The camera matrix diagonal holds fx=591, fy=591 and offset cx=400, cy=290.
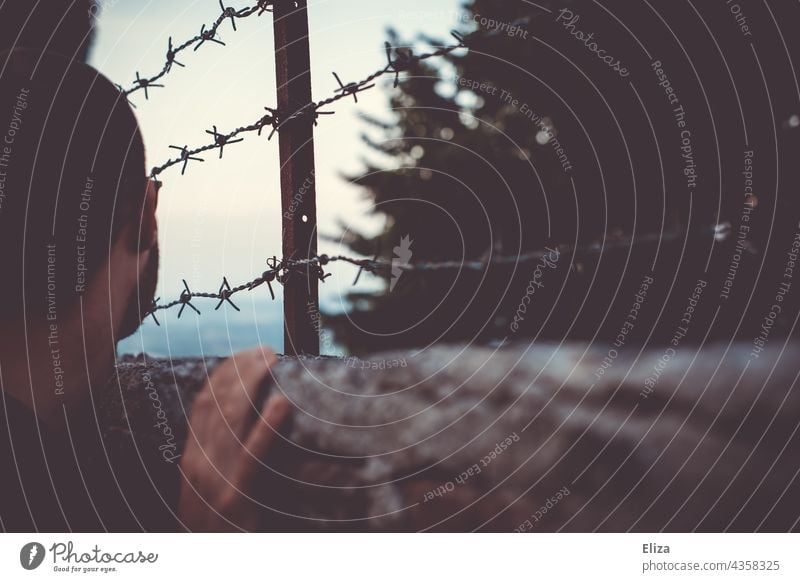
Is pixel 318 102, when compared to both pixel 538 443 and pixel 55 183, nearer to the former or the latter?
pixel 55 183

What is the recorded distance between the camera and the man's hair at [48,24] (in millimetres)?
974

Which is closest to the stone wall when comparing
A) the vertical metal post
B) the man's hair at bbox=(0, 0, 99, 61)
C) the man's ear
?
the vertical metal post

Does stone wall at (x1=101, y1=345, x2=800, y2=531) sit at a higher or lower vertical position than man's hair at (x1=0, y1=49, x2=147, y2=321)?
lower

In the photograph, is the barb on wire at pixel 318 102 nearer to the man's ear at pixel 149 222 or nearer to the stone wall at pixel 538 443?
the man's ear at pixel 149 222

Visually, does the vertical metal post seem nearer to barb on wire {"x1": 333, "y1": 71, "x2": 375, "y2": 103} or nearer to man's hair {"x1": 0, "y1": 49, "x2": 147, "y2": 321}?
barb on wire {"x1": 333, "y1": 71, "x2": 375, "y2": 103}

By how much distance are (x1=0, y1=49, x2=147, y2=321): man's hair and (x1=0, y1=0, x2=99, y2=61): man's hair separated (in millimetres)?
135

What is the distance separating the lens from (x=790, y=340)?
1.87 feet

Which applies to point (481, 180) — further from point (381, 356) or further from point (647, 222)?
point (381, 356)

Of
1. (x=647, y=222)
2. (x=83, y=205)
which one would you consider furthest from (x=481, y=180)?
(x=83, y=205)

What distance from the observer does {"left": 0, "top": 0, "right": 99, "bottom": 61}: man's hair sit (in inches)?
38.3

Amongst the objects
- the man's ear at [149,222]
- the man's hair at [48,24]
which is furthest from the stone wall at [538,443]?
the man's hair at [48,24]

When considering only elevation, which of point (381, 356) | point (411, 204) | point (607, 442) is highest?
point (411, 204)

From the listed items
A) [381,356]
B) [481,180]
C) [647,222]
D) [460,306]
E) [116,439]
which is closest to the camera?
[381,356]
